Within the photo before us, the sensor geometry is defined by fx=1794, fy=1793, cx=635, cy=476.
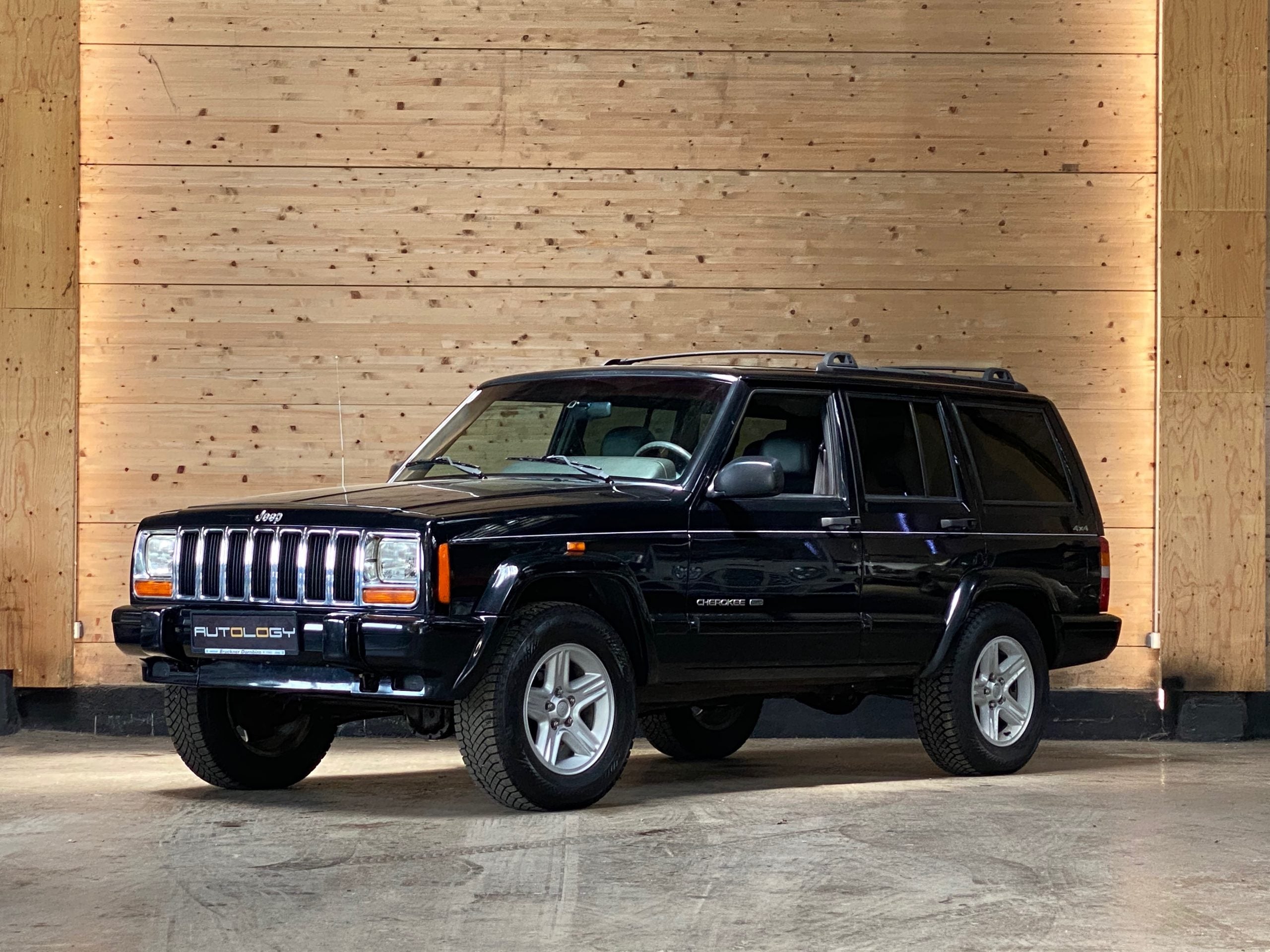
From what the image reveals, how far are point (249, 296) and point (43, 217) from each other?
1.40 meters

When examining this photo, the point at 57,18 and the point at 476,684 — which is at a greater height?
the point at 57,18

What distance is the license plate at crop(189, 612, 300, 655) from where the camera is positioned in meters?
7.32

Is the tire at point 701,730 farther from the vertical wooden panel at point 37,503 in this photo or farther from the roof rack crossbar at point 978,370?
the vertical wooden panel at point 37,503

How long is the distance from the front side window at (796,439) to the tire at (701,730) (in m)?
1.76

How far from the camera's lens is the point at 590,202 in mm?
11828

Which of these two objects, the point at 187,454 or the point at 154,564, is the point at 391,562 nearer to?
the point at 154,564

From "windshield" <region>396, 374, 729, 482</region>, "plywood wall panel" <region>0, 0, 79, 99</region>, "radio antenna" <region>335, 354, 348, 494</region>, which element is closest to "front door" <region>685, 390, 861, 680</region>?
"windshield" <region>396, 374, 729, 482</region>

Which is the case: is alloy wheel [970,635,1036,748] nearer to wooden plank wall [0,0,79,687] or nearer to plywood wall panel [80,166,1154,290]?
plywood wall panel [80,166,1154,290]

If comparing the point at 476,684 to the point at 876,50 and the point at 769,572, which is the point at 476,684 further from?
the point at 876,50

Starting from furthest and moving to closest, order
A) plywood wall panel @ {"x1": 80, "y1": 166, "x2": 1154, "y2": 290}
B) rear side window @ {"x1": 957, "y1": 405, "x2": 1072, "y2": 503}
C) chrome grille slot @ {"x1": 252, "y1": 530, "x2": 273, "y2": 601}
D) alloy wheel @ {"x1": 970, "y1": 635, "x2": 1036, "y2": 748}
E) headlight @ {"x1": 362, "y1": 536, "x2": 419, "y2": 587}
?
plywood wall panel @ {"x1": 80, "y1": 166, "x2": 1154, "y2": 290} < rear side window @ {"x1": 957, "y1": 405, "x2": 1072, "y2": 503} < alloy wheel @ {"x1": 970, "y1": 635, "x2": 1036, "y2": 748} < chrome grille slot @ {"x1": 252, "y1": 530, "x2": 273, "y2": 601} < headlight @ {"x1": 362, "y1": 536, "x2": 419, "y2": 587}

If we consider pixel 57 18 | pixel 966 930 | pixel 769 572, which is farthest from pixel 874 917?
pixel 57 18

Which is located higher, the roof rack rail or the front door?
the roof rack rail

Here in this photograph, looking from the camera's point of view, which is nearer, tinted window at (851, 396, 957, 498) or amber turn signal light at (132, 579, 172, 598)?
amber turn signal light at (132, 579, 172, 598)

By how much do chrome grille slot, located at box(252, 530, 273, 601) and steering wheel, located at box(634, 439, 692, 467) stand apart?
179 cm
